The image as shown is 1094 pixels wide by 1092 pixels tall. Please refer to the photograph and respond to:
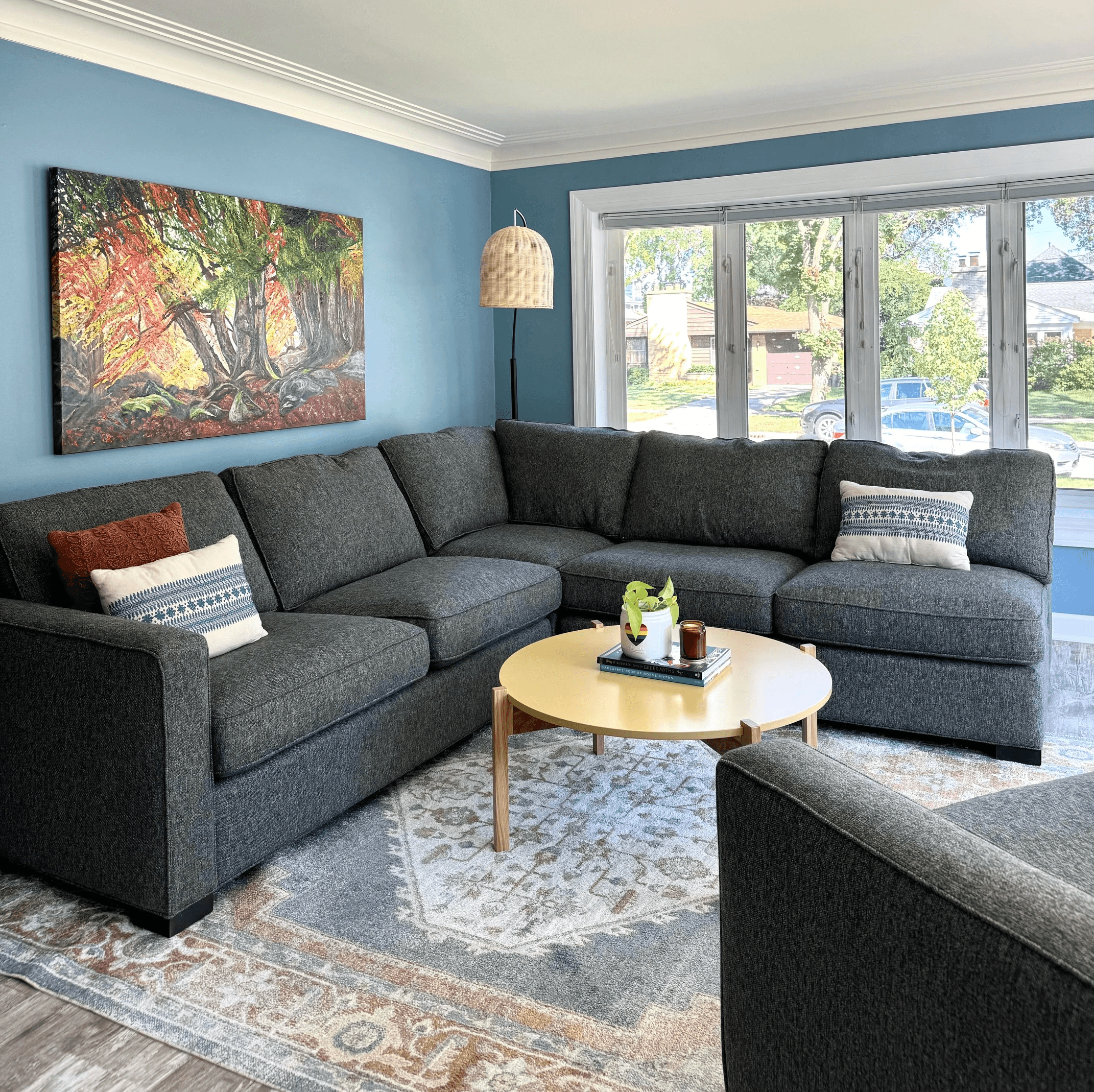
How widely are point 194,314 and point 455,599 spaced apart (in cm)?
139

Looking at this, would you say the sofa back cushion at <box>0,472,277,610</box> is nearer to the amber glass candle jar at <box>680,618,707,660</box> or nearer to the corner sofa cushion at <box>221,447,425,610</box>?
the corner sofa cushion at <box>221,447,425,610</box>

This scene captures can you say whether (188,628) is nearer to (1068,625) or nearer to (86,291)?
(86,291)

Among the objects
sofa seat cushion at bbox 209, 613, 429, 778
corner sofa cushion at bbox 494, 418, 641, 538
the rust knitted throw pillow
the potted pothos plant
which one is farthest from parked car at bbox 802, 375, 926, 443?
the rust knitted throw pillow

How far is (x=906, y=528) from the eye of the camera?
12.1 ft

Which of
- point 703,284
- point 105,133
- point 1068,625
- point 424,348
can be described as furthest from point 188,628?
point 1068,625

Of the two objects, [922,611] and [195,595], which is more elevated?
[195,595]

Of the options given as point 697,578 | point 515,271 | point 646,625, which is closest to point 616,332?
point 515,271

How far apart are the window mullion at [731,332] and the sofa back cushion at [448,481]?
3.94 ft

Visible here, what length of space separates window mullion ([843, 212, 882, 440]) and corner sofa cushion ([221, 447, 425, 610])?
2.15m

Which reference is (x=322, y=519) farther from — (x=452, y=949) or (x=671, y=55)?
(x=671, y=55)

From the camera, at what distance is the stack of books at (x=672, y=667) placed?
9.07 feet

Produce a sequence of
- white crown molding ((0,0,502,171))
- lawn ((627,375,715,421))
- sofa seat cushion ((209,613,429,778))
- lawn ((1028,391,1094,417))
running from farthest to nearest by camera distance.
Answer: lawn ((627,375,715,421))
lawn ((1028,391,1094,417))
white crown molding ((0,0,502,171))
sofa seat cushion ((209,613,429,778))

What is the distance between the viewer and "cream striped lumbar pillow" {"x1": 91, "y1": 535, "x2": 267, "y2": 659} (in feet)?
8.64

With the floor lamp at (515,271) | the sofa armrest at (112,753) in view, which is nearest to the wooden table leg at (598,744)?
the sofa armrest at (112,753)
